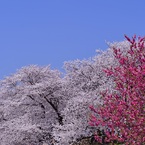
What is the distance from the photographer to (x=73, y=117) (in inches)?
1079

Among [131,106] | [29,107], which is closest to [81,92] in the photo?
[29,107]

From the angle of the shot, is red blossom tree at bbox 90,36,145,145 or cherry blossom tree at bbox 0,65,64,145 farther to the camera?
cherry blossom tree at bbox 0,65,64,145

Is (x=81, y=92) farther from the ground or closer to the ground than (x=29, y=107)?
closer to the ground

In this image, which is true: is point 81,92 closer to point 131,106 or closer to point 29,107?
point 29,107

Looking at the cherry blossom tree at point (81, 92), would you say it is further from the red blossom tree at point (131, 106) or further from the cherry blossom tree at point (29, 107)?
the red blossom tree at point (131, 106)

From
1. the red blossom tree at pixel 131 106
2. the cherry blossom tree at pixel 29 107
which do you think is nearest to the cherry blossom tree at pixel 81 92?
the cherry blossom tree at pixel 29 107

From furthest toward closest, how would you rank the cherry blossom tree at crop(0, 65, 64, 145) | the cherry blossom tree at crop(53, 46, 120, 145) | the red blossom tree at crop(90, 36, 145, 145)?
the cherry blossom tree at crop(0, 65, 64, 145) → the cherry blossom tree at crop(53, 46, 120, 145) → the red blossom tree at crop(90, 36, 145, 145)

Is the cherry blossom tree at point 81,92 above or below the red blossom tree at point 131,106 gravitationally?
above

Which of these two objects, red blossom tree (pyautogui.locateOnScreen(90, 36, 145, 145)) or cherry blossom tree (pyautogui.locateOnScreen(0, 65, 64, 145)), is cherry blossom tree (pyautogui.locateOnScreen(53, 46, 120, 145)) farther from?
red blossom tree (pyautogui.locateOnScreen(90, 36, 145, 145))

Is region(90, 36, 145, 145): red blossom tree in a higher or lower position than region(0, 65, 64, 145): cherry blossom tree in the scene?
lower

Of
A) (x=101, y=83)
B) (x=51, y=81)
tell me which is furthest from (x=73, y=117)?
(x=51, y=81)

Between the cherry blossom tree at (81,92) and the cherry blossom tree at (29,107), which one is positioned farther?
the cherry blossom tree at (29,107)

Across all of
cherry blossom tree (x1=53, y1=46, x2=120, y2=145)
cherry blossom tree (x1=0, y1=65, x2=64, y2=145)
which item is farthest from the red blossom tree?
cherry blossom tree (x1=0, y1=65, x2=64, y2=145)

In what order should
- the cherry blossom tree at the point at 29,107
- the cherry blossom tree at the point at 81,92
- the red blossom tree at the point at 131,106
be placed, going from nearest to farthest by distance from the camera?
the red blossom tree at the point at 131,106 → the cherry blossom tree at the point at 81,92 → the cherry blossom tree at the point at 29,107
